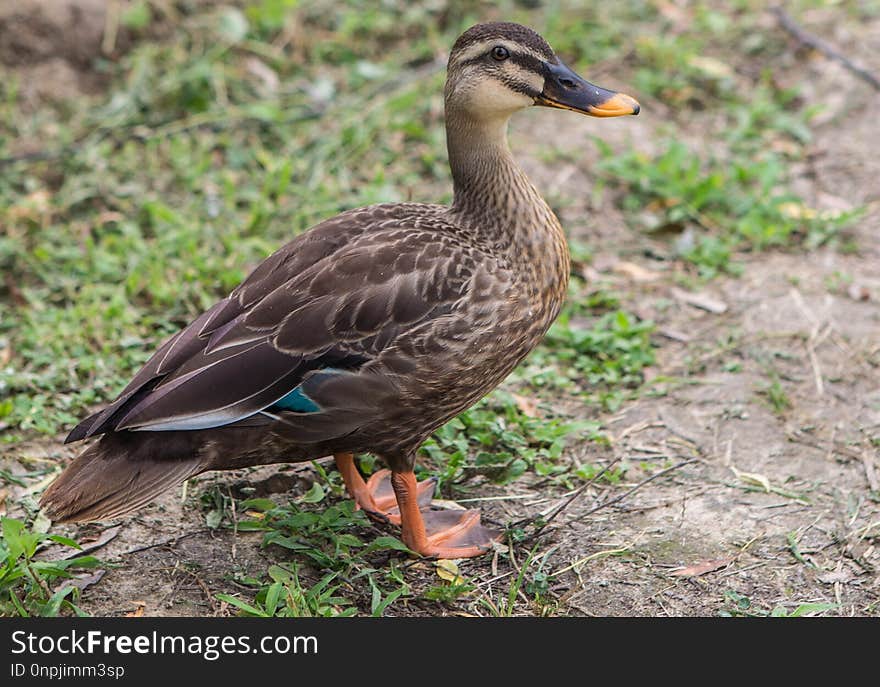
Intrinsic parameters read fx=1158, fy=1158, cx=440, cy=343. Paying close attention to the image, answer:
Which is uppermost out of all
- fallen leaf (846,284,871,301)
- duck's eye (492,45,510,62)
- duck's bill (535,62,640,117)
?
duck's eye (492,45,510,62)

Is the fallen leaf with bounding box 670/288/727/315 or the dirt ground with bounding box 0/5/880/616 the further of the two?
the fallen leaf with bounding box 670/288/727/315

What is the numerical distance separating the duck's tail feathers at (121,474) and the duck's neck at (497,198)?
3.86 ft

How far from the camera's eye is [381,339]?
135 inches

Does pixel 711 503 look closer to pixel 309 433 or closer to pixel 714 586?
pixel 714 586

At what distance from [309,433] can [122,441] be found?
55 centimetres

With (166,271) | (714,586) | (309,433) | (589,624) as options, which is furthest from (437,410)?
(166,271)

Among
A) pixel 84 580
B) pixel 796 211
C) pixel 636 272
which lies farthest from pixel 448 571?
pixel 796 211

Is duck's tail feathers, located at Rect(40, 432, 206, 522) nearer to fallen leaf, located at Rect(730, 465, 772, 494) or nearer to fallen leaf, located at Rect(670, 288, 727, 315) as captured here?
fallen leaf, located at Rect(730, 465, 772, 494)

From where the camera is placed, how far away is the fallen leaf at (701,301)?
4973mm

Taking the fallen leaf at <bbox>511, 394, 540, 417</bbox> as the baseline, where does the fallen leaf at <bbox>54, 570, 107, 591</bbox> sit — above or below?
above

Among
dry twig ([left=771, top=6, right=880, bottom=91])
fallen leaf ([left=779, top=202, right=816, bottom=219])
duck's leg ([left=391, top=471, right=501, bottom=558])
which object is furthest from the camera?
dry twig ([left=771, top=6, right=880, bottom=91])

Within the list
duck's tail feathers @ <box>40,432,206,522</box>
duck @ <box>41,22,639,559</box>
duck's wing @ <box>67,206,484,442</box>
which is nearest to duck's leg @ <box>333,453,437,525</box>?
duck @ <box>41,22,639,559</box>

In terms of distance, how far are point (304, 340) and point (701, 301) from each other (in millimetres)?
2234

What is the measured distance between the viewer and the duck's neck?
12.3ft
